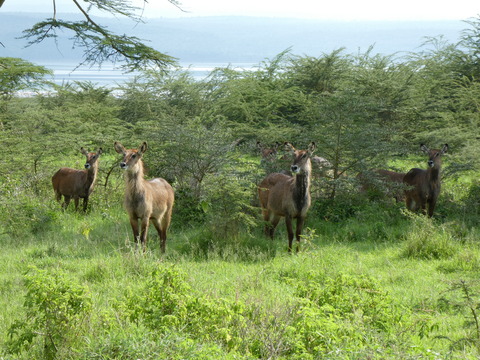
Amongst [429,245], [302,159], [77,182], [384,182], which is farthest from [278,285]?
[77,182]

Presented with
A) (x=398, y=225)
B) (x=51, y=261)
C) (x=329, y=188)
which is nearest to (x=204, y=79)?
(x=329, y=188)

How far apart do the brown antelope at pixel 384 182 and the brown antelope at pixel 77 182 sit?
5.72 meters

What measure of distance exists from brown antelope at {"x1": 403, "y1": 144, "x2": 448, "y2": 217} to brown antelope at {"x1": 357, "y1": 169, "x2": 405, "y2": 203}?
250 mm

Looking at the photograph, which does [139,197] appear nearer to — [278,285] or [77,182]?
[278,285]

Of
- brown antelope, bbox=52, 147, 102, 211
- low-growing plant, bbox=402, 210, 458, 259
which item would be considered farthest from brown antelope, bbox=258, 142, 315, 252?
brown antelope, bbox=52, 147, 102, 211

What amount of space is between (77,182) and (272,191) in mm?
4637

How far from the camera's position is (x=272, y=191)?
9.62m

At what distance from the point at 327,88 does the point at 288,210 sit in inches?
497

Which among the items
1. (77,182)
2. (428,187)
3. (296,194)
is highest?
(296,194)

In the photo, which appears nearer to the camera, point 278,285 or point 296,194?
point 278,285

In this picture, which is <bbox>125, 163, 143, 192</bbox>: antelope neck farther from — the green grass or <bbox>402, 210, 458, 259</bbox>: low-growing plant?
<bbox>402, 210, 458, 259</bbox>: low-growing plant

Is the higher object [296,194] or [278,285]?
[296,194]

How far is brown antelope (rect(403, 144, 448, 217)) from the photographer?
1053cm

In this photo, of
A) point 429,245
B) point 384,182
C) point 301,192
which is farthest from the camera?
point 384,182
